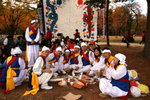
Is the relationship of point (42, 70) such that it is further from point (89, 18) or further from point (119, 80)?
point (89, 18)

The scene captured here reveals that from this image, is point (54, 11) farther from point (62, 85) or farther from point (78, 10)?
point (62, 85)

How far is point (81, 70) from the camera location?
495cm

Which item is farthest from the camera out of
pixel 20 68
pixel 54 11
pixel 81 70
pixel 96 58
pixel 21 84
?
pixel 54 11

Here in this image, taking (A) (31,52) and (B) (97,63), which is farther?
(A) (31,52)

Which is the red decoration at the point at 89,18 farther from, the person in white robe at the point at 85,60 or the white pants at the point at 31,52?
the white pants at the point at 31,52

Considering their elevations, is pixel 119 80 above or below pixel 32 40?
below

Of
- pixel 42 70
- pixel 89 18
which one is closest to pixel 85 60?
pixel 42 70

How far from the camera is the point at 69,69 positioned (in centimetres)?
517

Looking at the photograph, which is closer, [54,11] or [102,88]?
[102,88]

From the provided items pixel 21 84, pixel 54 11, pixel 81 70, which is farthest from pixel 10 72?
pixel 54 11

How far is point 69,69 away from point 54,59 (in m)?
0.86

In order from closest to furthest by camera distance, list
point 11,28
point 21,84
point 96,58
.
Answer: point 21,84 < point 96,58 < point 11,28

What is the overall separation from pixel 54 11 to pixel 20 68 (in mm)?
7351

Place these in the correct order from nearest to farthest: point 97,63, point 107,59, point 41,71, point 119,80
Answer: point 119,80
point 41,71
point 107,59
point 97,63
